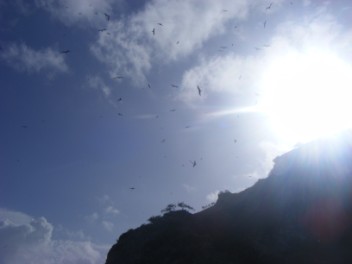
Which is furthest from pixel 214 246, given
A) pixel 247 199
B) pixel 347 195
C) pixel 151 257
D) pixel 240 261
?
pixel 347 195

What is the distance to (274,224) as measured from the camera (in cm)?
5125

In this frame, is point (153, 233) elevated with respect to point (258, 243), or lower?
elevated

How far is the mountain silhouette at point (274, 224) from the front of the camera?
47.3 meters

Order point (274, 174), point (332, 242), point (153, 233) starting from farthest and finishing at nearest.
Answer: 1. point (274, 174)
2. point (153, 233)
3. point (332, 242)

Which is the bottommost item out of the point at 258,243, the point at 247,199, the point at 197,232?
the point at 258,243

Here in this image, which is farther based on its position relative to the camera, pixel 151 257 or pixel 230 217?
pixel 230 217

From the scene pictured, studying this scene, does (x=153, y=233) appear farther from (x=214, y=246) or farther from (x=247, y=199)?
(x=247, y=199)

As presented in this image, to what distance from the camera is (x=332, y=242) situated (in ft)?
156

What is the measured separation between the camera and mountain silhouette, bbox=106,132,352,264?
47344 mm

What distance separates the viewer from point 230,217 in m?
57.7

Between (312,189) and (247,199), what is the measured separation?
9504 millimetres

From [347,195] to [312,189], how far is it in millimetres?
4097

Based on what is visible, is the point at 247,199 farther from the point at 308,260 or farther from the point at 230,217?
the point at 308,260

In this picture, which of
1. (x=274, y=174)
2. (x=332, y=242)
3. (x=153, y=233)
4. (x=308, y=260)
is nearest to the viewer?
(x=308, y=260)
